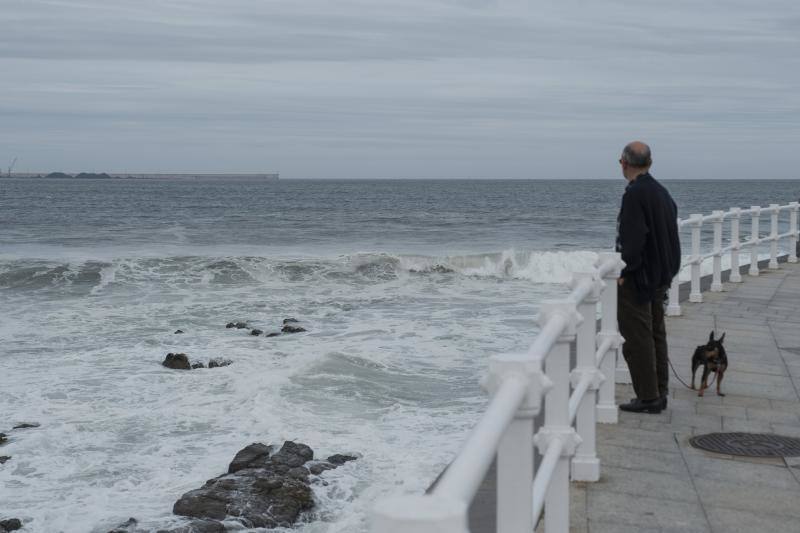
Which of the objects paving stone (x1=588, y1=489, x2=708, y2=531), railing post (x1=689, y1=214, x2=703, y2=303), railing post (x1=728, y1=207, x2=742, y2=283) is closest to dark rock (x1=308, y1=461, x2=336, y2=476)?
paving stone (x1=588, y1=489, x2=708, y2=531)

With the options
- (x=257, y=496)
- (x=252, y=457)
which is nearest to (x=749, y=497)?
(x=257, y=496)

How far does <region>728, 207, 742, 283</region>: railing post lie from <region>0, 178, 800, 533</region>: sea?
3719 millimetres

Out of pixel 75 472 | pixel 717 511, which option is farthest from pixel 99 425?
pixel 717 511

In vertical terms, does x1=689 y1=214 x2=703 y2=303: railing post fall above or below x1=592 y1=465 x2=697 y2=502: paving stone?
above

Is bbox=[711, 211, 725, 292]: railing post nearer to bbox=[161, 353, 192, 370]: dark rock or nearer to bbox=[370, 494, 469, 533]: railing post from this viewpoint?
bbox=[161, 353, 192, 370]: dark rock

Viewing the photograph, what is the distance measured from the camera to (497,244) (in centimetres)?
5128

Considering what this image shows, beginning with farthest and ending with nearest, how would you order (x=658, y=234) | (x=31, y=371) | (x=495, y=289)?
1. (x=495, y=289)
2. (x=31, y=371)
3. (x=658, y=234)

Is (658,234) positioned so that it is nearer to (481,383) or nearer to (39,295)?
(481,383)

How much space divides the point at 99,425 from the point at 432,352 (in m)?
6.26

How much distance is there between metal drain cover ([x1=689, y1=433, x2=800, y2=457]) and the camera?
21.0 ft

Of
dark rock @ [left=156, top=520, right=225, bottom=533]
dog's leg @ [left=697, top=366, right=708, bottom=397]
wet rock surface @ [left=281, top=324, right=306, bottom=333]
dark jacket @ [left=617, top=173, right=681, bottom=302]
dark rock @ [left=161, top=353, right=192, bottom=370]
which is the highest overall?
dark jacket @ [left=617, top=173, right=681, bottom=302]

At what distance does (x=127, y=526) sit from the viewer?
904cm

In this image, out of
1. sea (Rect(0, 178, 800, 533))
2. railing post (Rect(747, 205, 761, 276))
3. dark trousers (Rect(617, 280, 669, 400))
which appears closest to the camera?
dark trousers (Rect(617, 280, 669, 400))

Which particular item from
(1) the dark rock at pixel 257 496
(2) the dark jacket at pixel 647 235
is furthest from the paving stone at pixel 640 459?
(1) the dark rock at pixel 257 496
